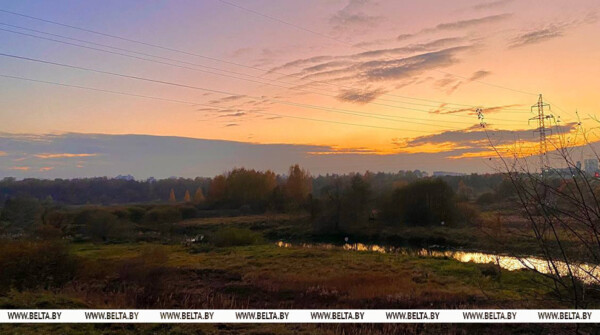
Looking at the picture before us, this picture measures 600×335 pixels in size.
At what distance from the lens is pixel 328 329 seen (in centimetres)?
1102

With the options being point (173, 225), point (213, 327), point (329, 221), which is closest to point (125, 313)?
point (213, 327)

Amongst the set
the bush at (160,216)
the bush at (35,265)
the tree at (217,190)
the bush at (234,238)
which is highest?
the tree at (217,190)

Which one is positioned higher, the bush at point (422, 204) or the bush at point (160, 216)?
the bush at point (422, 204)

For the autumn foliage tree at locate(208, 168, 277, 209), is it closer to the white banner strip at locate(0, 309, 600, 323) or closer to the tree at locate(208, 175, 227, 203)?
the tree at locate(208, 175, 227, 203)

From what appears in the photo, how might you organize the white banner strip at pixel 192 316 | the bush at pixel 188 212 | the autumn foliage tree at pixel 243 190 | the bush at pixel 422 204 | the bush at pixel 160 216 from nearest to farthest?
the white banner strip at pixel 192 316 < the bush at pixel 422 204 < the bush at pixel 160 216 < the bush at pixel 188 212 < the autumn foliage tree at pixel 243 190

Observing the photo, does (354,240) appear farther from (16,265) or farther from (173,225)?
(16,265)

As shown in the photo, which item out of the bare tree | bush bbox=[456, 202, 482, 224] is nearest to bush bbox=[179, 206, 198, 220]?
bush bbox=[456, 202, 482, 224]

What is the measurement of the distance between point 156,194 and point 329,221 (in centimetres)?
11697

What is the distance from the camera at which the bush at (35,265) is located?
51.2ft

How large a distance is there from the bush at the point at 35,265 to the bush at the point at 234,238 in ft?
82.3

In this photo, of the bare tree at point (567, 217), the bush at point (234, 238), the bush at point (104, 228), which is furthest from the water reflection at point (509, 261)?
the bush at point (104, 228)

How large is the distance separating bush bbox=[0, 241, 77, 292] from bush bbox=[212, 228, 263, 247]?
82.3ft

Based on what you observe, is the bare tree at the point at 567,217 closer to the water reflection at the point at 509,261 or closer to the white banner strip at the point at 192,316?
the water reflection at the point at 509,261

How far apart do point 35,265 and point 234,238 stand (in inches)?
1097
